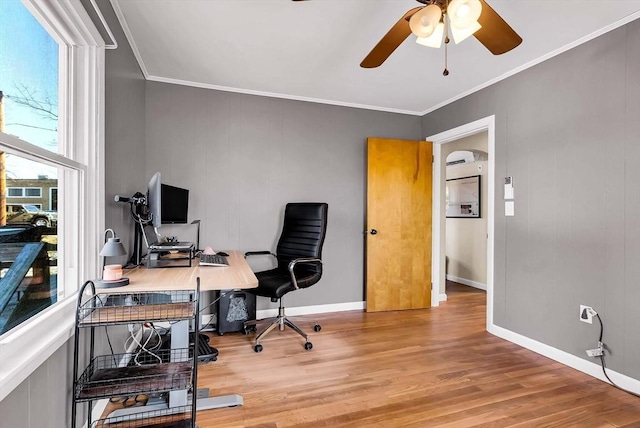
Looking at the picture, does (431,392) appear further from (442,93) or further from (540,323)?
(442,93)

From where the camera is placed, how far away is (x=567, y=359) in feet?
7.97

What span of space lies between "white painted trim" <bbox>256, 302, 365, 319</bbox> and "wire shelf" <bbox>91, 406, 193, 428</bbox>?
1.58 m

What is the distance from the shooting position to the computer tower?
2.94 metres

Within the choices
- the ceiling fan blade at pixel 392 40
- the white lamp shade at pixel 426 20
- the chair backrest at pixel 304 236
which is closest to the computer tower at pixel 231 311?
the chair backrest at pixel 304 236

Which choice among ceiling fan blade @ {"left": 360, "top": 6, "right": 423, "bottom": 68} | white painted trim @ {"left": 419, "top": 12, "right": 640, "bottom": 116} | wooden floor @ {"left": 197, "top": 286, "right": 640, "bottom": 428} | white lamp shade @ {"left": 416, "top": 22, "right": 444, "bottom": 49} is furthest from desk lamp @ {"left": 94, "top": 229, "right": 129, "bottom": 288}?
white painted trim @ {"left": 419, "top": 12, "right": 640, "bottom": 116}

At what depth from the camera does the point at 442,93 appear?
3398 millimetres

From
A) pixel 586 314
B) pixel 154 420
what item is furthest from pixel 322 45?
pixel 586 314

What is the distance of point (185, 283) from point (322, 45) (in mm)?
1935

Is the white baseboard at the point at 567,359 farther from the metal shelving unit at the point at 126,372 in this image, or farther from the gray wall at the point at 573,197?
the metal shelving unit at the point at 126,372

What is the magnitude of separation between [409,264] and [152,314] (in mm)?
2971

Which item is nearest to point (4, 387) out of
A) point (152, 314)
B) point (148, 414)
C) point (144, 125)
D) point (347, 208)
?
point (152, 314)

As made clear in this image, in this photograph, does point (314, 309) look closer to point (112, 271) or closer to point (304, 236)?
point (304, 236)

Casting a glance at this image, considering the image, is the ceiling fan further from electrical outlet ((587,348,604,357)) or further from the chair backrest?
electrical outlet ((587,348,604,357))

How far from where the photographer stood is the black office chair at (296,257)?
2.66m
